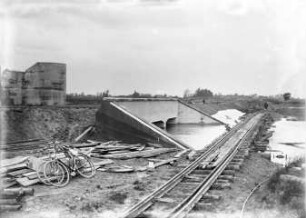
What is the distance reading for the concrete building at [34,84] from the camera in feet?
65.3

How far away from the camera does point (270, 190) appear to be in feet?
31.1

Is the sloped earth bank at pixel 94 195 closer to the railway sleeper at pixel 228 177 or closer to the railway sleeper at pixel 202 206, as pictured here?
the railway sleeper at pixel 202 206

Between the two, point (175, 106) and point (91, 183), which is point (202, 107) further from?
point (91, 183)

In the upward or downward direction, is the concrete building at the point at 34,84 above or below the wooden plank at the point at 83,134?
above

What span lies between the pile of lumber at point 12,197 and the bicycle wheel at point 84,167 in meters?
2.20

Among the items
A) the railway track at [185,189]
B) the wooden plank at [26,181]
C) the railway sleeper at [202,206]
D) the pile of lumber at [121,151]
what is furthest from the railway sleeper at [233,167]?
the wooden plank at [26,181]

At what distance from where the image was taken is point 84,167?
11555mm

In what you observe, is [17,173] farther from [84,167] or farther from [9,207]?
[9,207]

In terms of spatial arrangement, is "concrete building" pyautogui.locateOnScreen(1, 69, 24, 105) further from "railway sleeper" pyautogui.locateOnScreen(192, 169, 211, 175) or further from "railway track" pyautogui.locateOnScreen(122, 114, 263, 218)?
"railway sleeper" pyautogui.locateOnScreen(192, 169, 211, 175)

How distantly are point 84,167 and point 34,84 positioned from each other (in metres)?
10.4

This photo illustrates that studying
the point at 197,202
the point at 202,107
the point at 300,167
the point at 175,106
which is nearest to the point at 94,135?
the point at 300,167

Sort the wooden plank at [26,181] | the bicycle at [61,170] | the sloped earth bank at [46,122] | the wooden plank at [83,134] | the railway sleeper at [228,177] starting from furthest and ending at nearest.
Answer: the wooden plank at [83,134] < the sloped earth bank at [46,122] < the railway sleeper at [228,177] < the bicycle at [61,170] < the wooden plank at [26,181]

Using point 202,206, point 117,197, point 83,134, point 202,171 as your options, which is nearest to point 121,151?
point 202,171

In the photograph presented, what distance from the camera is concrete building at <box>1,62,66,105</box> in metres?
19.9
